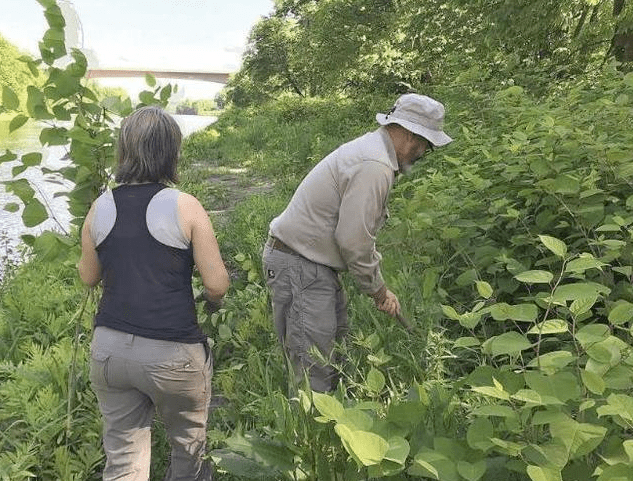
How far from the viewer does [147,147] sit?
2076mm

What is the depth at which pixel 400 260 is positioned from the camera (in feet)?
12.7

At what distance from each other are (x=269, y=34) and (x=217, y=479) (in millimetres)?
36079

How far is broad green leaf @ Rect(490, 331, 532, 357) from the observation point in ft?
4.74

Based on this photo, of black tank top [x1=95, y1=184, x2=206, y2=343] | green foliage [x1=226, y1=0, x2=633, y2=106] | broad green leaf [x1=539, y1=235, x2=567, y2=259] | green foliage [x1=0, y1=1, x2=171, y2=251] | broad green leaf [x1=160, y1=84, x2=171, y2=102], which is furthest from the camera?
green foliage [x1=226, y1=0, x2=633, y2=106]

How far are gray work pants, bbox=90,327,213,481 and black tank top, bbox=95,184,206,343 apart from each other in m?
0.06

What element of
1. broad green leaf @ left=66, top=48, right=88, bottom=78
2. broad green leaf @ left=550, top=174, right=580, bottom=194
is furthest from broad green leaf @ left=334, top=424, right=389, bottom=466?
broad green leaf @ left=66, top=48, right=88, bottom=78

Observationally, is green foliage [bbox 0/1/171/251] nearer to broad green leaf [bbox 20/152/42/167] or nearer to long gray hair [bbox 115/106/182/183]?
broad green leaf [bbox 20/152/42/167]

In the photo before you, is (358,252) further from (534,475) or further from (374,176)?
(534,475)

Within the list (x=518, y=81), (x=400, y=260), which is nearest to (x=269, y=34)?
(x=518, y=81)

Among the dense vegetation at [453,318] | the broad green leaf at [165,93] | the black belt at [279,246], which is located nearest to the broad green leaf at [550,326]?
the dense vegetation at [453,318]

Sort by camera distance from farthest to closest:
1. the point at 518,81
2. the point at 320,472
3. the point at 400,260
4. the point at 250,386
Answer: the point at 518,81 < the point at 400,260 < the point at 250,386 < the point at 320,472

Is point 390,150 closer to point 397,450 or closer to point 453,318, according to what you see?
point 453,318

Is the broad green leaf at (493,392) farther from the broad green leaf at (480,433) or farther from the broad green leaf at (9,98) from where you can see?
the broad green leaf at (9,98)

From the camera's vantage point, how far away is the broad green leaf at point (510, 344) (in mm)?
1444
